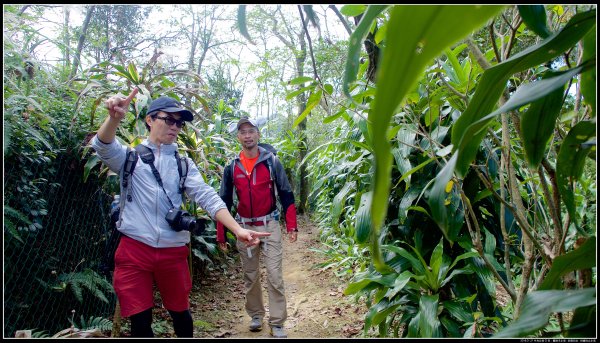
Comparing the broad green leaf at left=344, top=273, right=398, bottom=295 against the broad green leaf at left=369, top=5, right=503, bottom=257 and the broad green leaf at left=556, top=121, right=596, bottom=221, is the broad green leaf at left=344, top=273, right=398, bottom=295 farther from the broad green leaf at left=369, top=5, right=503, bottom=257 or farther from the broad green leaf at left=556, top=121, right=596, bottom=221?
the broad green leaf at left=369, top=5, right=503, bottom=257

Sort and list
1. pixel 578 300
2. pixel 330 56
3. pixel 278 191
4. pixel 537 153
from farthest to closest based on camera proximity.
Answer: pixel 330 56 → pixel 278 191 → pixel 537 153 → pixel 578 300

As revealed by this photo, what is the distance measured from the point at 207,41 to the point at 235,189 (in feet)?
51.0

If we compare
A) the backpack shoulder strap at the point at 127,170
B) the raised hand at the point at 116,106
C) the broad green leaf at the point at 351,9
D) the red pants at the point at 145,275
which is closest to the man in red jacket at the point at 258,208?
the red pants at the point at 145,275

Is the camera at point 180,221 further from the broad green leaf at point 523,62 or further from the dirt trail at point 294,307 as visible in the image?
the broad green leaf at point 523,62

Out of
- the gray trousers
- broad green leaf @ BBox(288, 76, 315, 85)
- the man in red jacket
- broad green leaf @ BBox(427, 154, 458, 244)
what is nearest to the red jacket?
the man in red jacket

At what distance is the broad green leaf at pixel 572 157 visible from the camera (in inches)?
26.7

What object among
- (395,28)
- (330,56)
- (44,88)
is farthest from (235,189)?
(330,56)

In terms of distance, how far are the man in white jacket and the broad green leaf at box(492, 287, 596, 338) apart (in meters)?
1.34

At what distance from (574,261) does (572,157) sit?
19 cm

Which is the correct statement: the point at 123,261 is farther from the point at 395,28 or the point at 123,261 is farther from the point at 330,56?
the point at 330,56

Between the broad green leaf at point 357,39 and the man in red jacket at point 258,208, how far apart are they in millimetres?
2615

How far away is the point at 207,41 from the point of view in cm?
1717

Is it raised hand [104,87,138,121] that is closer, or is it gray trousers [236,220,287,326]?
raised hand [104,87,138,121]

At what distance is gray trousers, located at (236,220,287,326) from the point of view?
3.11 m
